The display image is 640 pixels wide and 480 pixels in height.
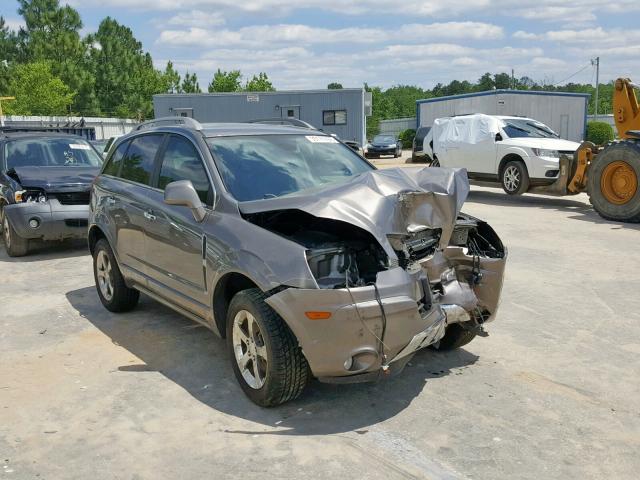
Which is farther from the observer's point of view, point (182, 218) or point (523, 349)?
point (523, 349)

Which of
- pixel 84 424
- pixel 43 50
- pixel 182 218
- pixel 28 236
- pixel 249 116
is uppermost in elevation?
pixel 43 50

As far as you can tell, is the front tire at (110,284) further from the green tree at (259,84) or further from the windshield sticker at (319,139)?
the green tree at (259,84)

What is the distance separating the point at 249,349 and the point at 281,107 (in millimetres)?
29980

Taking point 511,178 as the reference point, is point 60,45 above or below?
above

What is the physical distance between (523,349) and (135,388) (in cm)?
298

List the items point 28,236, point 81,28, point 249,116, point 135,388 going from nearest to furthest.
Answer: point 135,388, point 28,236, point 249,116, point 81,28

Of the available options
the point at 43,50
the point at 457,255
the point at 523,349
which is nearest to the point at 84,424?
the point at 457,255

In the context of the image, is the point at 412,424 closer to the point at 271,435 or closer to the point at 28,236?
the point at 271,435

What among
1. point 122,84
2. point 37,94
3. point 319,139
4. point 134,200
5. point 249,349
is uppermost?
point 122,84

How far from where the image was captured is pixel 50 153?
1001 centimetres

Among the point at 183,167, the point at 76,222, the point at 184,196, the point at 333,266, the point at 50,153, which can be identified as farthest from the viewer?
the point at 50,153

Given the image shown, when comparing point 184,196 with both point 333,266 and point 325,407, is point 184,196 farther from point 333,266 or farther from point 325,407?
point 325,407

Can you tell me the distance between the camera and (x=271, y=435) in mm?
3607

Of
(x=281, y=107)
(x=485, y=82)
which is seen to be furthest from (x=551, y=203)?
(x=485, y=82)
